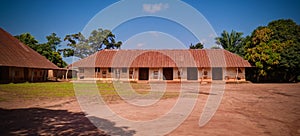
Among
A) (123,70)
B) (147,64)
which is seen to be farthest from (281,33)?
(123,70)

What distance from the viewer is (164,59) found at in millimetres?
27109

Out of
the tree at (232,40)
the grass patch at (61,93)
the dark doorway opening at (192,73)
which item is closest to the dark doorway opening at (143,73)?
the dark doorway opening at (192,73)

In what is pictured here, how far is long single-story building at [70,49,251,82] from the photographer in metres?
25.8

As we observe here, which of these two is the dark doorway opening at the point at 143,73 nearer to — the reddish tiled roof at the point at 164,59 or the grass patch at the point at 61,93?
the reddish tiled roof at the point at 164,59

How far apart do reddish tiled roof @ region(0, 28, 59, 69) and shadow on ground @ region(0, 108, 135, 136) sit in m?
14.3

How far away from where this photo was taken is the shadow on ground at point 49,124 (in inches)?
194

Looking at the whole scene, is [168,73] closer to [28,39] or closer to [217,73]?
[217,73]

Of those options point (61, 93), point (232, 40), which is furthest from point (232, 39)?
point (61, 93)

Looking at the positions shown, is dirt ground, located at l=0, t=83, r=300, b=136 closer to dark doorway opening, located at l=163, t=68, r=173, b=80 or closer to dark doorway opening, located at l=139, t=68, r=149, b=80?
dark doorway opening, located at l=163, t=68, r=173, b=80

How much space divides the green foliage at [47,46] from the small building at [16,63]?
12.3m

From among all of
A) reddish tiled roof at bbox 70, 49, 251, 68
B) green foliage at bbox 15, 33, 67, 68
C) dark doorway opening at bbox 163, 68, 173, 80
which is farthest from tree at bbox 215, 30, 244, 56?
green foliage at bbox 15, 33, 67, 68

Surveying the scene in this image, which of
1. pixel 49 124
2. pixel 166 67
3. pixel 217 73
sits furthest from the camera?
pixel 217 73

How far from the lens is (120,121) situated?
6.22m

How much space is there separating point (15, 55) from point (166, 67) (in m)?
16.5
